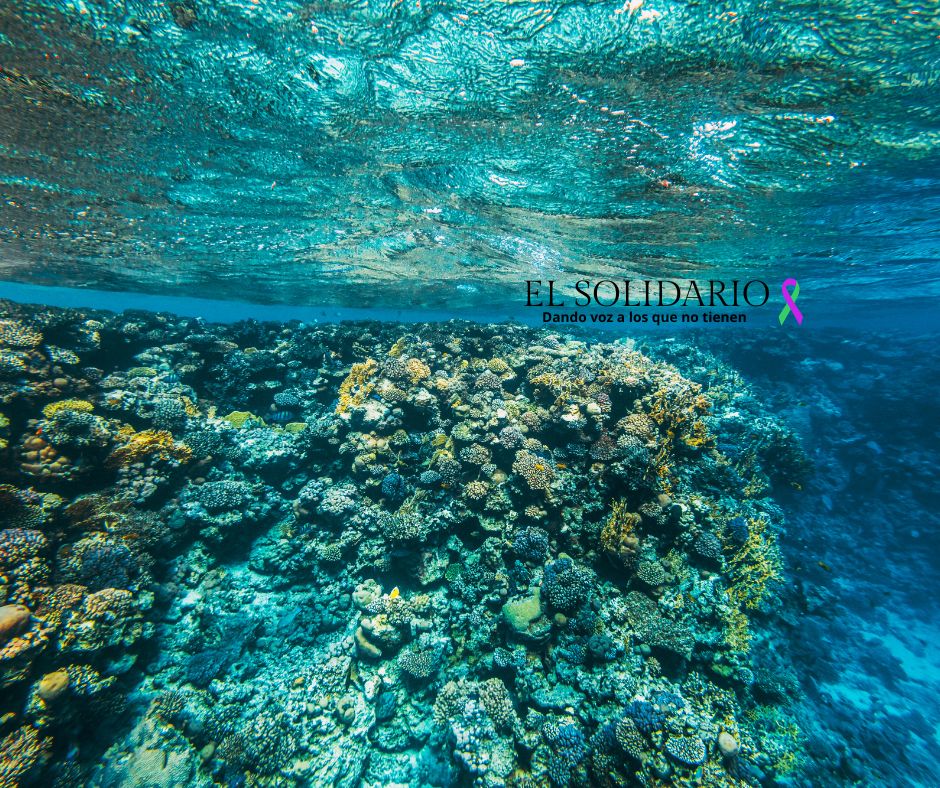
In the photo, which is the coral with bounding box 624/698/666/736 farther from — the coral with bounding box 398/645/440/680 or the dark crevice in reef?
the coral with bounding box 398/645/440/680

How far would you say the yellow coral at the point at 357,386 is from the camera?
984 centimetres

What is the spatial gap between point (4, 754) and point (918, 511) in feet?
99.6

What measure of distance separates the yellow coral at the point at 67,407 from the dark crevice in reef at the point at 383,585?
0.04m

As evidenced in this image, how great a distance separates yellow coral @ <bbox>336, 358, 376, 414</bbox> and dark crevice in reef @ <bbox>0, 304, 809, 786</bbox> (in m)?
0.17

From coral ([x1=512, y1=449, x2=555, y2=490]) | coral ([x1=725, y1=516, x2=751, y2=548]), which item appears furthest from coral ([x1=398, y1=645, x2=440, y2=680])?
coral ([x1=725, y1=516, x2=751, y2=548])

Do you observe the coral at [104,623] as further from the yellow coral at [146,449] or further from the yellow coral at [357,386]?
the yellow coral at [357,386]

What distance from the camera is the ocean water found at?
570cm

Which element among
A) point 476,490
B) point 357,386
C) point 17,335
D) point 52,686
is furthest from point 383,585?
point 17,335

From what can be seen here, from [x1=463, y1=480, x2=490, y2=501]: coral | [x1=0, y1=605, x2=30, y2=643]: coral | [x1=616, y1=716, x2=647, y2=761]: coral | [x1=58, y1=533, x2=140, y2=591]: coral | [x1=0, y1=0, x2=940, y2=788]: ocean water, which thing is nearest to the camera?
[x1=0, y1=605, x2=30, y2=643]: coral

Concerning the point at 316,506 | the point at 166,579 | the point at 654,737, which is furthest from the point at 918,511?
the point at 166,579

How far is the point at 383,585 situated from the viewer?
26.0ft

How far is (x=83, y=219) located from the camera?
13.8 m

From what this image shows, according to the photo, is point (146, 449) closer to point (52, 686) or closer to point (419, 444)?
point (52, 686)

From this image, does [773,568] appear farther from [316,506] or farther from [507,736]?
[316,506]
